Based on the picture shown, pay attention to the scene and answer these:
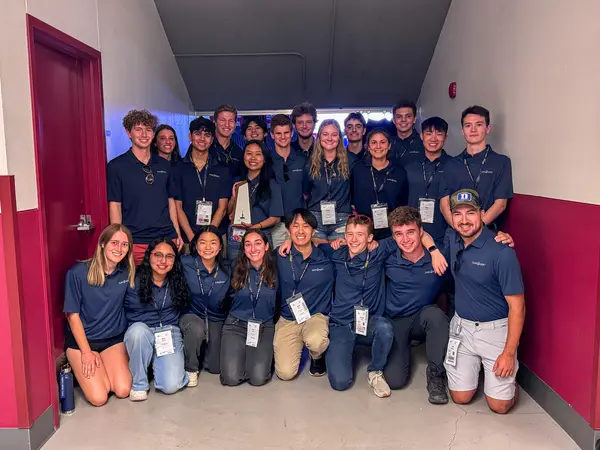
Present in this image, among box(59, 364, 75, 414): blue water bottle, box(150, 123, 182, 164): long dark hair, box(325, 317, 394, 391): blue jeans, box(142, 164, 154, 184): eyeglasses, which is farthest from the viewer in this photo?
box(150, 123, 182, 164): long dark hair

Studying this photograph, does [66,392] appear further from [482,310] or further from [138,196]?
[482,310]

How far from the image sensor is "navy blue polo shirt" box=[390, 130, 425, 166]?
429cm

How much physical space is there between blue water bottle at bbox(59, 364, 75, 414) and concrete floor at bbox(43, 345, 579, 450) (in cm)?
6

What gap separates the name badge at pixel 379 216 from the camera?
375 cm

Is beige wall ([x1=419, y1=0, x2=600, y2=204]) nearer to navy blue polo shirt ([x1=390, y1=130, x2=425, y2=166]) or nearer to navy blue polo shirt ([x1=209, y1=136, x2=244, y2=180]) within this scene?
navy blue polo shirt ([x1=390, y1=130, x2=425, y2=166])

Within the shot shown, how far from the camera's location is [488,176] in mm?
3385

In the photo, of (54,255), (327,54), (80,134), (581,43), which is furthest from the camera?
(327,54)

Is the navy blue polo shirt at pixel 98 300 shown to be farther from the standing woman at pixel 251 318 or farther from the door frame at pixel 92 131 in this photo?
the standing woman at pixel 251 318

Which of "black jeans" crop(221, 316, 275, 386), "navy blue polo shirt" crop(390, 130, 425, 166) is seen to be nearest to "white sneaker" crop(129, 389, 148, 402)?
"black jeans" crop(221, 316, 275, 386)

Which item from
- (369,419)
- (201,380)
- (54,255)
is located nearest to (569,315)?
(369,419)

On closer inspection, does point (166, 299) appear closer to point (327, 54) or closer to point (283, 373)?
point (283, 373)

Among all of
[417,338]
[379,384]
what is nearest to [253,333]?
[379,384]

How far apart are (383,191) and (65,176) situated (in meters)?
2.14

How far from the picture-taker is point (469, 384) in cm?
302
